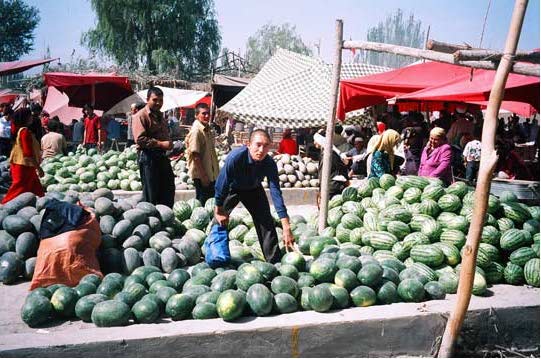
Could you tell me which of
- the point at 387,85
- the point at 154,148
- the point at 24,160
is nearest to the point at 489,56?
the point at 154,148

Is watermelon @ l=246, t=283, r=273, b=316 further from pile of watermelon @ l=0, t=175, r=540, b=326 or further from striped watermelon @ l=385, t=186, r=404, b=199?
striped watermelon @ l=385, t=186, r=404, b=199

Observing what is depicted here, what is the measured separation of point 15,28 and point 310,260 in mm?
41570

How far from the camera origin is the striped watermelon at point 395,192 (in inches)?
247

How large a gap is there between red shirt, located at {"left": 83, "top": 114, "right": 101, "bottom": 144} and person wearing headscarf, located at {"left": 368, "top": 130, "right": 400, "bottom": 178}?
964 centimetres

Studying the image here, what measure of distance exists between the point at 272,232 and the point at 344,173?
138 inches

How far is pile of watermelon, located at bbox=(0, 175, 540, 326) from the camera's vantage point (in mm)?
4090

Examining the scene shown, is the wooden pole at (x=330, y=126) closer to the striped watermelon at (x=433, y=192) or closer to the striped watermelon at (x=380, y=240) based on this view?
the striped watermelon at (x=380, y=240)

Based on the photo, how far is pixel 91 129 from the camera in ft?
50.1

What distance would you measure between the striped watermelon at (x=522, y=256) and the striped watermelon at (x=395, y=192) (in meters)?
1.57

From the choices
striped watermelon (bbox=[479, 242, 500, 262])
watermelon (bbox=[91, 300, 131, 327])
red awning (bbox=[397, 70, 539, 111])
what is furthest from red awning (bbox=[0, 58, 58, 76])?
striped watermelon (bbox=[479, 242, 500, 262])

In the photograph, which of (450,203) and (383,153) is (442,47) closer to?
(450,203)

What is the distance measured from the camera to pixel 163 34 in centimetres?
3594

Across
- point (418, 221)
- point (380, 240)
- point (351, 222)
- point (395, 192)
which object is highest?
point (395, 192)

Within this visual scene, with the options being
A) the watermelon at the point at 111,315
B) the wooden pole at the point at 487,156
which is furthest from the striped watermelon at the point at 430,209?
the watermelon at the point at 111,315
